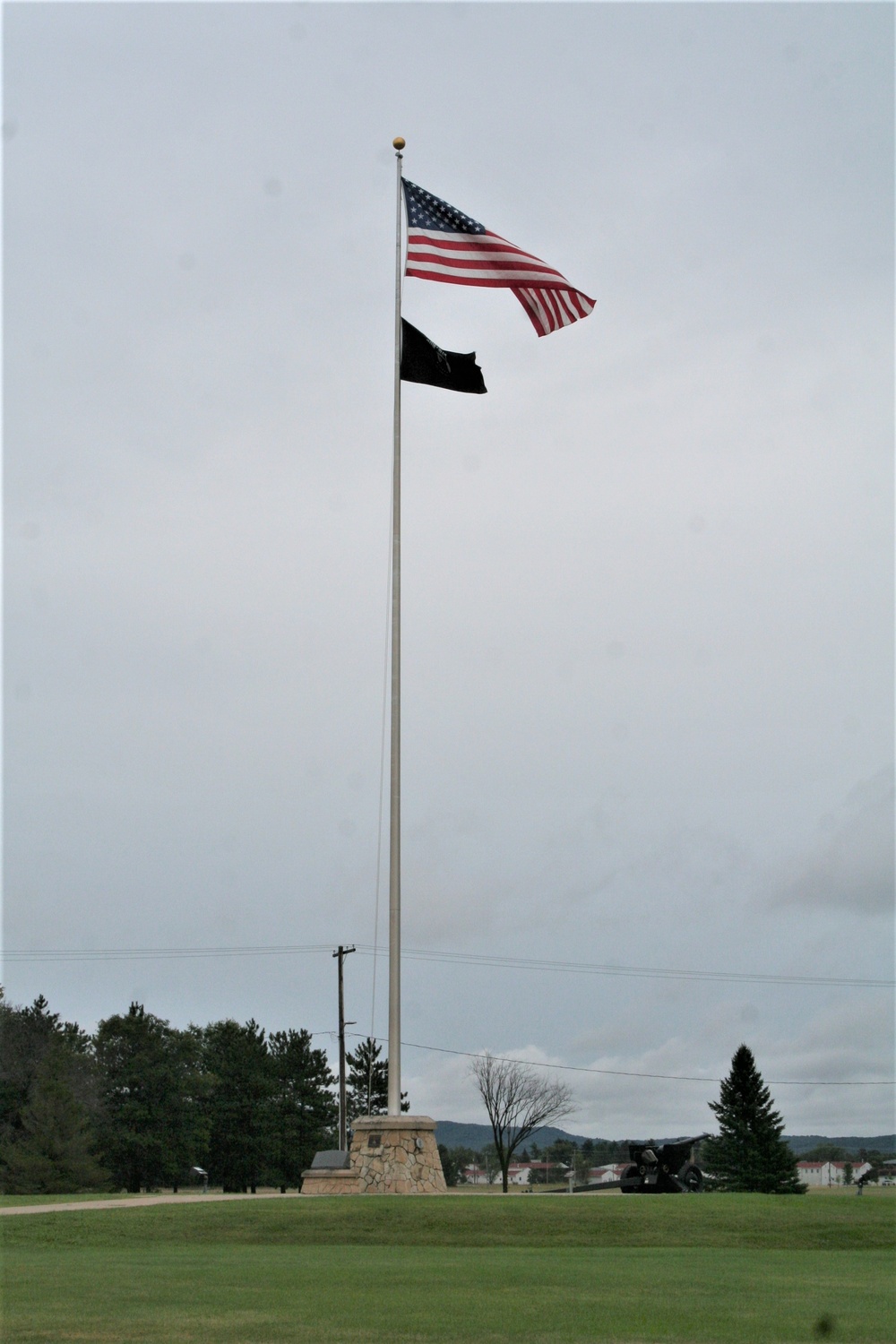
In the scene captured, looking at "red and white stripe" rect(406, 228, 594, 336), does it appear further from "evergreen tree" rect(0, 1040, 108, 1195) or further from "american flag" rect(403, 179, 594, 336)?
"evergreen tree" rect(0, 1040, 108, 1195)

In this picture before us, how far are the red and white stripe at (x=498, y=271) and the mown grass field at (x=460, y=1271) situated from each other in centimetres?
1265

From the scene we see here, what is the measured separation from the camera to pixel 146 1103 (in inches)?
2623

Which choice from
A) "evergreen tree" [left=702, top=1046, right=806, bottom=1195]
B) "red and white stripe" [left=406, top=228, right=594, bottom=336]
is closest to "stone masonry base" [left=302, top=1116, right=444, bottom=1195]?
"red and white stripe" [left=406, top=228, right=594, bottom=336]

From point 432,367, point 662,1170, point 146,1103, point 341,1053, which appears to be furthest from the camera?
point 146,1103

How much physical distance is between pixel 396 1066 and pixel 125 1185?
5329 centimetres

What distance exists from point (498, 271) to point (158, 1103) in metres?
56.2

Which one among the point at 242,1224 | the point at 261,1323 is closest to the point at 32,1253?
the point at 242,1224

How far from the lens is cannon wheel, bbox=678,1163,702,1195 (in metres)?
24.8

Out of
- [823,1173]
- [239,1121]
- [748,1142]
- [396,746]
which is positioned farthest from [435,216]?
[239,1121]

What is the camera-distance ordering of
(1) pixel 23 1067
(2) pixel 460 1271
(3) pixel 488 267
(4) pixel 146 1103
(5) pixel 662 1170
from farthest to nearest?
(4) pixel 146 1103, (1) pixel 23 1067, (5) pixel 662 1170, (3) pixel 488 267, (2) pixel 460 1271

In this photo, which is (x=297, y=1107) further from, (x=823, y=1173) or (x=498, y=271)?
(x=498, y=271)

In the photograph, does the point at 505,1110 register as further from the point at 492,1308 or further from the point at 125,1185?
the point at 492,1308

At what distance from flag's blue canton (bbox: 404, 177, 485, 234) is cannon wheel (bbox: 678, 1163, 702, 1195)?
A: 1692 centimetres

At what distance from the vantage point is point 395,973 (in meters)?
19.9
